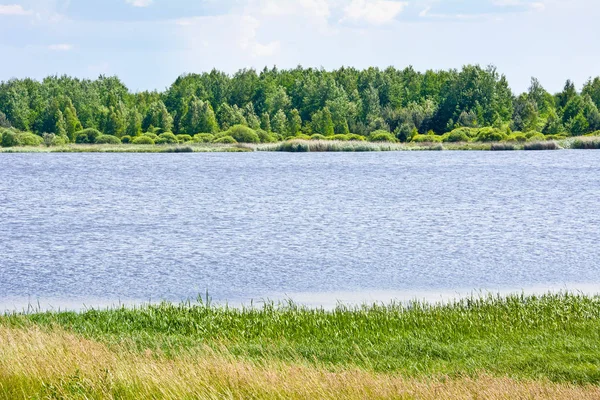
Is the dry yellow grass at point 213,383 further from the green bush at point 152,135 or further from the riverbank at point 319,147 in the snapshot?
the green bush at point 152,135

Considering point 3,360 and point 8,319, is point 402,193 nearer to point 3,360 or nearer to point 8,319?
point 8,319

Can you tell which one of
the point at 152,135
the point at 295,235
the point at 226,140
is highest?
the point at 295,235

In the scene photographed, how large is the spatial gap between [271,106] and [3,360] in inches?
5400

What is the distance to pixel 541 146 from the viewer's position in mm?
114062

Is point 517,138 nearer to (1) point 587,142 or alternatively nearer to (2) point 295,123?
(1) point 587,142

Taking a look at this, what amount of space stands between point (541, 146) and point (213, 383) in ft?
360

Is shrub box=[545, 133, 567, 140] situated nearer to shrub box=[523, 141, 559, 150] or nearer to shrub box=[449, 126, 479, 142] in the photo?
shrub box=[523, 141, 559, 150]

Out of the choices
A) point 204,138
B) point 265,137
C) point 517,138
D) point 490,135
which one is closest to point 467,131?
point 490,135

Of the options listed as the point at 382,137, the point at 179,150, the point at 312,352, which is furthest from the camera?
the point at 382,137

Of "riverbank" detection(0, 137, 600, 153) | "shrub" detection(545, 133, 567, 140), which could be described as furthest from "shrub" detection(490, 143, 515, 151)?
"shrub" detection(545, 133, 567, 140)

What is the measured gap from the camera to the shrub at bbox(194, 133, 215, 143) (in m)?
131

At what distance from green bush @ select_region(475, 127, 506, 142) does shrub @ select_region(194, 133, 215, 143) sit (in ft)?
135

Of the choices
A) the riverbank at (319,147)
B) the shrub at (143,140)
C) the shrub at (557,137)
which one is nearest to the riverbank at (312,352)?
the riverbank at (319,147)

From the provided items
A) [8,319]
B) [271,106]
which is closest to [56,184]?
[8,319]
